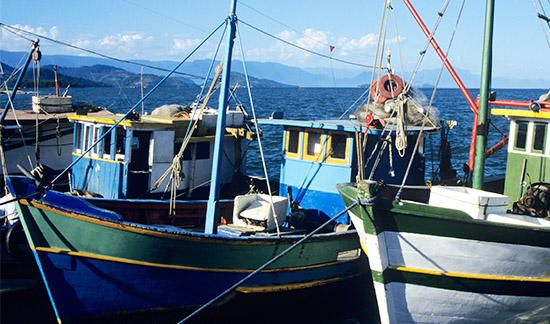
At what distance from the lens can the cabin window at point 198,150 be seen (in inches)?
513

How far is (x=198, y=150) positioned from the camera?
1324 centimetres

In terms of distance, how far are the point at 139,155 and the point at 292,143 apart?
3.72 meters

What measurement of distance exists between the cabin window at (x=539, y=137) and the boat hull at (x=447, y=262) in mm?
2710

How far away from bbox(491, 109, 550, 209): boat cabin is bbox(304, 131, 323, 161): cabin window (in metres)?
3.75

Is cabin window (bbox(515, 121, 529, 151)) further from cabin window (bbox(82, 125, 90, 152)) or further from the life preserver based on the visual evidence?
cabin window (bbox(82, 125, 90, 152))

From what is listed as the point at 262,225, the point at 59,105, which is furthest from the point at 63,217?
the point at 59,105

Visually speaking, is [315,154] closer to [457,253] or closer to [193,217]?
[193,217]

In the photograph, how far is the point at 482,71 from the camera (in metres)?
9.89

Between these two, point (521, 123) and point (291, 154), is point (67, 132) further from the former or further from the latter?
point (521, 123)

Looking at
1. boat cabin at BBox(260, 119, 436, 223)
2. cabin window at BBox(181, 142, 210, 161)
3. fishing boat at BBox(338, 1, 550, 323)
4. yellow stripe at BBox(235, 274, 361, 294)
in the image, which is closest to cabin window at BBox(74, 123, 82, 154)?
cabin window at BBox(181, 142, 210, 161)

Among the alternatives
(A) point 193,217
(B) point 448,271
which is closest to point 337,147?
(A) point 193,217

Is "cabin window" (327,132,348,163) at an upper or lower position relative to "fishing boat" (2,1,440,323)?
upper

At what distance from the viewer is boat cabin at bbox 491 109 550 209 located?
1062 cm

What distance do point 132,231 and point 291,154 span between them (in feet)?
16.1
